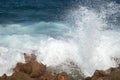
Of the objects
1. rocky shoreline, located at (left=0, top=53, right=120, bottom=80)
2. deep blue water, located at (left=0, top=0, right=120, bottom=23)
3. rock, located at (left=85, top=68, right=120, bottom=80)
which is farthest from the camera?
deep blue water, located at (left=0, top=0, right=120, bottom=23)

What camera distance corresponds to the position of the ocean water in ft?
66.8

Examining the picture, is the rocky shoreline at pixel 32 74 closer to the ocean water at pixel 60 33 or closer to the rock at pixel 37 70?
the rock at pixel 37 70

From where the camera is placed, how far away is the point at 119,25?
2877 cm

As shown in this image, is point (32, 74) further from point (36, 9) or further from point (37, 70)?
point (36, 9)

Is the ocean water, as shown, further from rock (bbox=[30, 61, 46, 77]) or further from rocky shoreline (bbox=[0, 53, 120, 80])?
rock (bbox=[30, 61, 46, 77])

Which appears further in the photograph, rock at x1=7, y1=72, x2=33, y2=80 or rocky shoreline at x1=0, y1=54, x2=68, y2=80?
rocky shoreline at x1=0, y1=54, x2=68, y2=80

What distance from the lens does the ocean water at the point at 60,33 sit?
2038cm

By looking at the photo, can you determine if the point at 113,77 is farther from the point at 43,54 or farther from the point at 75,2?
the point at 75,2

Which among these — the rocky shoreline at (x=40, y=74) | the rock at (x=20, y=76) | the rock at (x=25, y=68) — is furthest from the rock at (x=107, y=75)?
the rock at (x=25, y=68)

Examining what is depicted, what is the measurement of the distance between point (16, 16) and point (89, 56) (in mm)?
12400

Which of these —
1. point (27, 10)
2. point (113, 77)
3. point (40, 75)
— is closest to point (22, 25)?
point (27, 10)

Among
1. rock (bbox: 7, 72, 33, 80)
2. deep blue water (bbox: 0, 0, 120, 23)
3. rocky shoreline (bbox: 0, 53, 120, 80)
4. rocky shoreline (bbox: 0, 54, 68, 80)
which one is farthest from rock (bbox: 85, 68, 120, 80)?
deep blue water (bbox: 0, 0, 120, 23)

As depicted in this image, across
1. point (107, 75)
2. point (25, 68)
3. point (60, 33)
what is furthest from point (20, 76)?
point (60, 33)

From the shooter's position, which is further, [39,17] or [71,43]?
[39,17]
